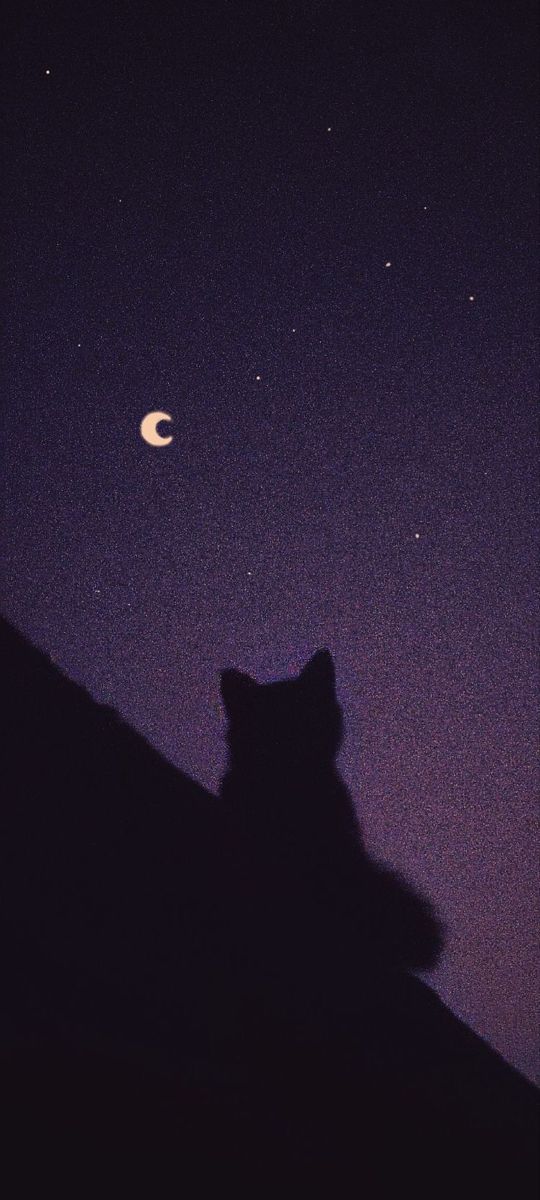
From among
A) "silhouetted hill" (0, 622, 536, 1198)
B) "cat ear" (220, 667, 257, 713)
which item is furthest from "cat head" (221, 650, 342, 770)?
"silhouetted hill" (0, 622, 536, 1198)

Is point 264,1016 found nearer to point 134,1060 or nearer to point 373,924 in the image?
point 134,1060

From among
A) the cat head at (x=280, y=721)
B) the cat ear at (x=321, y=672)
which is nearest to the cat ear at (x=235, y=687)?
the cat head at (x=280, y=721)

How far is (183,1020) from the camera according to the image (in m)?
1.60

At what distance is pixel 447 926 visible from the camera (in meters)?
4.11

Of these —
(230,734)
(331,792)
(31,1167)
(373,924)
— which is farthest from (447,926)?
(31,1167)

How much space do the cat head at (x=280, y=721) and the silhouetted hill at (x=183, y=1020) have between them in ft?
7.14

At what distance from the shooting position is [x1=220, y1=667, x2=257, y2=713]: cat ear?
5339 mm

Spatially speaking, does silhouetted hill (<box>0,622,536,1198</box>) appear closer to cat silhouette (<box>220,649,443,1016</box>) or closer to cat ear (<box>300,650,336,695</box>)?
cat silhouette (<box>220,649,443,1016</box>)

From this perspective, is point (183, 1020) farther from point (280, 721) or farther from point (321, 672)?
point (321, 672)

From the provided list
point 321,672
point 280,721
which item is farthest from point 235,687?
point 321,672

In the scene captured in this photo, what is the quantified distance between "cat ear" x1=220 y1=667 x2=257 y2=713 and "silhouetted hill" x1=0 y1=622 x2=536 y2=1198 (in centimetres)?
245

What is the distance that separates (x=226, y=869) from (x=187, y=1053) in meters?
0.99

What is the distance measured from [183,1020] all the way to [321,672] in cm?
426

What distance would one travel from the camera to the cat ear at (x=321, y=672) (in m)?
5.74
